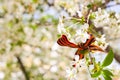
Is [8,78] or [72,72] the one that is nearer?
[72,72]

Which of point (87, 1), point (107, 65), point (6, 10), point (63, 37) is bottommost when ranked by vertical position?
point (107, 65)

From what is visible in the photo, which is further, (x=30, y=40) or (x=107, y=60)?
(x=30, y=40)

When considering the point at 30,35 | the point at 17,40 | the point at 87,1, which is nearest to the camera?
the point at 87,1

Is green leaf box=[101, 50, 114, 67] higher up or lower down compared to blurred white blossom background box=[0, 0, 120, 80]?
lower down

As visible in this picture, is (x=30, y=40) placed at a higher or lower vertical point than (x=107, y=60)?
higher

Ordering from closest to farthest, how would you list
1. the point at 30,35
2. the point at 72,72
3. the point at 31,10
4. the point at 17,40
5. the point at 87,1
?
the point at 72,72 → the point at 87,1 → the point at 31,10 → the point at 17,40 → the point at 30,35

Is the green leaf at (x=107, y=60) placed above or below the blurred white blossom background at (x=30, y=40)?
below

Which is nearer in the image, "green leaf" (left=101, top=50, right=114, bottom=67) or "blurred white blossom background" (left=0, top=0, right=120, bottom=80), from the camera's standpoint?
"green leaf" (left=101, top=50, right=114, bottom=67)

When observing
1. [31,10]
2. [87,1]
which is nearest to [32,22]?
[31,10]

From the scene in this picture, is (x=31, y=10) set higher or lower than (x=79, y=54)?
higher

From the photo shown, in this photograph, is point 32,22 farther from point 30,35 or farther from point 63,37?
point 63,37

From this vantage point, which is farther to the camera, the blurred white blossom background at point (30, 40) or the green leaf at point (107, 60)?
the blurred white blossom background at point (30, 40)
